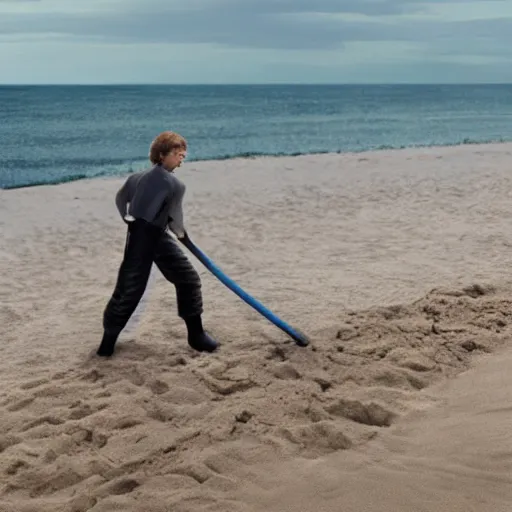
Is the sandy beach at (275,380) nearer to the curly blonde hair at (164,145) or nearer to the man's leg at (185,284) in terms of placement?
the man's leg at (185,284)

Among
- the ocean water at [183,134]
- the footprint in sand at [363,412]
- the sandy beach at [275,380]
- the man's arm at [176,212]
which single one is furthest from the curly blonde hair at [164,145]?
the ocean water at [183,134]

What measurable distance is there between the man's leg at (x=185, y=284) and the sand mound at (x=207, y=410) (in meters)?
0.14

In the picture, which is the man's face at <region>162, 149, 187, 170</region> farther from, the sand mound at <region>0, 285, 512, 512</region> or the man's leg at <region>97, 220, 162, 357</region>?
the sand mound at <region>0, 285, 512, 512</region>

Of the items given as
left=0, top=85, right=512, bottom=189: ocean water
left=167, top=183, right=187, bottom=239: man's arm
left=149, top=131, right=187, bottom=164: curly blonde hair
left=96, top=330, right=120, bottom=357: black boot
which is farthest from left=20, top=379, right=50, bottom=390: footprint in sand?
left=0, top=85, right=512, bottom=189: ocean water

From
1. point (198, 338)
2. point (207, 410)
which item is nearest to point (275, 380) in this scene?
point (207, 410)

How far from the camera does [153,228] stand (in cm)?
483

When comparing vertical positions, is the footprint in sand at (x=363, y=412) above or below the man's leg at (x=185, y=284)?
below

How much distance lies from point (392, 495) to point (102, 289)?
4.32 m

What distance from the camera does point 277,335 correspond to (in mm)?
5730

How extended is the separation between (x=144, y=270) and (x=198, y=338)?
748 mm

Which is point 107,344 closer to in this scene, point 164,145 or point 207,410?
point 207,410

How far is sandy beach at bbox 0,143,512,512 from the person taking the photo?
3.73 m

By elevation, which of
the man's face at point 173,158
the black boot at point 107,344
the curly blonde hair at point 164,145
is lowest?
the black boot at point 107,344

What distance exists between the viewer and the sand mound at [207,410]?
12.4 ft
